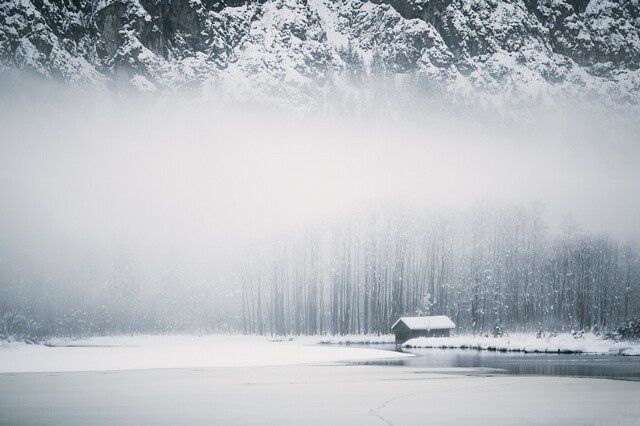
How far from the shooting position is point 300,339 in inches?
3745

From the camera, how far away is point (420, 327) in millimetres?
89375

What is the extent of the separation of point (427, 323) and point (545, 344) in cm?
2489

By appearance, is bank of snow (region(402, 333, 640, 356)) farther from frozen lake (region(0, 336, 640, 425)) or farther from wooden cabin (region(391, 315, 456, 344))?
frozen lake (region(0, 336, 640, 425))

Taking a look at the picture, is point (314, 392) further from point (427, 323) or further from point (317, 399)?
point (427, 323)

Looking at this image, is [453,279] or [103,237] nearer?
[453,279]

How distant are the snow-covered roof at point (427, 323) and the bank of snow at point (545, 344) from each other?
23.7ft

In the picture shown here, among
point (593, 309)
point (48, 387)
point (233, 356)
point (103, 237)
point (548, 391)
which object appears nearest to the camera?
point (548, 391)

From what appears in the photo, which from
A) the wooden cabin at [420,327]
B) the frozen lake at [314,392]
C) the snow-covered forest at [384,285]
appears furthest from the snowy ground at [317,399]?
the snow-covered forest at [384,285]

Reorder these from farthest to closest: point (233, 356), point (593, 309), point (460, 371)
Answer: point (593, 309) → point (233, 356) → point (460, 371)

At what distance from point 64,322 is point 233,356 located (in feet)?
187

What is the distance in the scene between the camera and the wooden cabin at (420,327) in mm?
89688

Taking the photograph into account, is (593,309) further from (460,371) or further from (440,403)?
(440,403)

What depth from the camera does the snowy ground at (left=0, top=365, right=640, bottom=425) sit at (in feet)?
71.6

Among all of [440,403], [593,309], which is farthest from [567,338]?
[440,403]
